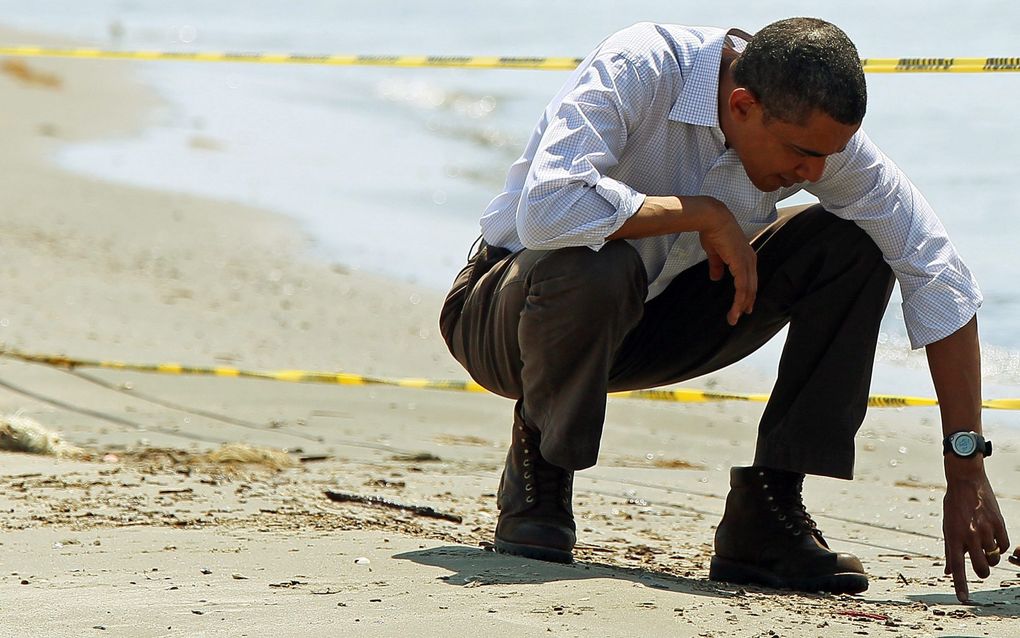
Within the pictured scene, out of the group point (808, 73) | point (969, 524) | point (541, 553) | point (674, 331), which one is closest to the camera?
point (808, 73)

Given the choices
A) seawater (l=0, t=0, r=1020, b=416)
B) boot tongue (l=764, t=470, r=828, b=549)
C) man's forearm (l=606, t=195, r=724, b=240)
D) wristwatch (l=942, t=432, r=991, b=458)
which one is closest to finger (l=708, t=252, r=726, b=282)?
man's forearm (l=606, t=195, r=724, b=240)

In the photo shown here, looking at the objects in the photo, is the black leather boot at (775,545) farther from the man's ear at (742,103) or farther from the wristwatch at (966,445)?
the man's ear at (742,103)

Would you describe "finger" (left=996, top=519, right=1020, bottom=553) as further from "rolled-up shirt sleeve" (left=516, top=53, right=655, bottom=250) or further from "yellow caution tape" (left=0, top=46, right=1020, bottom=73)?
"yellow caution tape" (left=0, top=46, right=1020, bottom=73)

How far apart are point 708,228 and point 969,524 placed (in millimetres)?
782

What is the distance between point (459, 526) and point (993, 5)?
18.1m

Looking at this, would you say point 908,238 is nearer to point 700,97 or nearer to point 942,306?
point 942,306

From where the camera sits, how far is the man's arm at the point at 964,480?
9.45 feet

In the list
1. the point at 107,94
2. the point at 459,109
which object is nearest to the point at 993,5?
the point at 459,109

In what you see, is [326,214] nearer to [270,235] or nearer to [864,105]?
[270,235]

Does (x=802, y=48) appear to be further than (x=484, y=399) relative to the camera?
No

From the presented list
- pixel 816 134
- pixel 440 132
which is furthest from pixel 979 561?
pixel 440 132

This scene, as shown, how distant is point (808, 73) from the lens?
109 inches

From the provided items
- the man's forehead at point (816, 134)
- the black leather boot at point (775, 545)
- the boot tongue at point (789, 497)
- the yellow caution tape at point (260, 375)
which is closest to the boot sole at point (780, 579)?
the black leather boot at point (775, 545)

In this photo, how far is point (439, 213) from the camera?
9875mm
